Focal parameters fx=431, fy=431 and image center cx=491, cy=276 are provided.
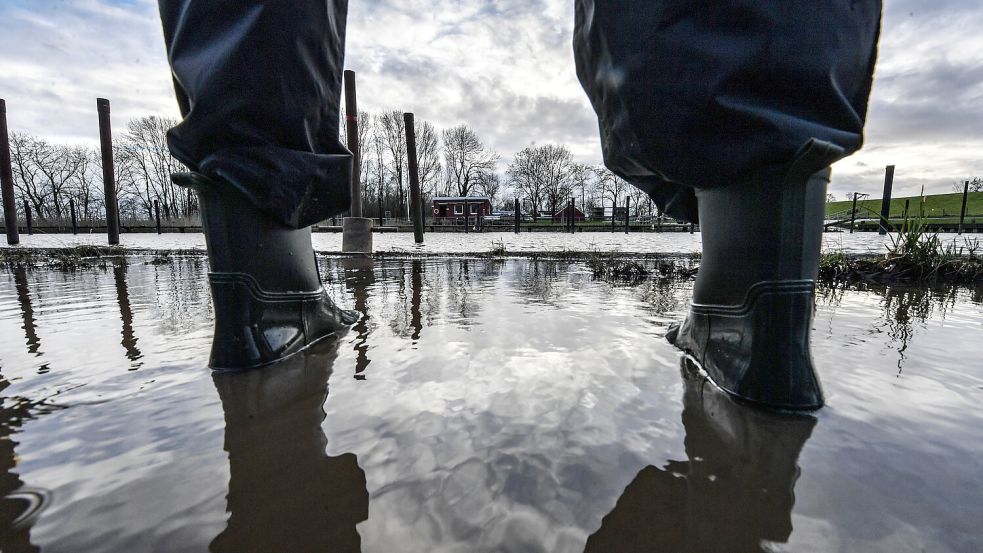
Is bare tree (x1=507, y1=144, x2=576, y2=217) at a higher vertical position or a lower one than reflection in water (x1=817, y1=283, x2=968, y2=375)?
higher

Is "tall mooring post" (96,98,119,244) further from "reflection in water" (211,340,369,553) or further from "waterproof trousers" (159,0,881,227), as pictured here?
"reflection in water" (211,340,369,553)

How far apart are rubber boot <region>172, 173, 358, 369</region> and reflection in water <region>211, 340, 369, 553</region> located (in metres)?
0.15

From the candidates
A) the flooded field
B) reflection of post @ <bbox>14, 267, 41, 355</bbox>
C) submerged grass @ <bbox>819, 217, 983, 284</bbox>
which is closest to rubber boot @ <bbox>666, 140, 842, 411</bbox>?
reflection of post @ <bbox>14, 267, 41, 355</bbox>

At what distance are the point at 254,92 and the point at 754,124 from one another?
1.14 m

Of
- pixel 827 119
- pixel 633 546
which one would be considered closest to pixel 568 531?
pixel 633 546

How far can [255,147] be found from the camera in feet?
3.67

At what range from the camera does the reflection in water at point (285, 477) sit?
493mm

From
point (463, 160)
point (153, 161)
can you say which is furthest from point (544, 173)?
point (153, 161)

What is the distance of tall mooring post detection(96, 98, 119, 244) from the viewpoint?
22.6ft

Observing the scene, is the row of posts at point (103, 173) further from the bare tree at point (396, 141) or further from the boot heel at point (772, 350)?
the bare tree at point (396, 141)

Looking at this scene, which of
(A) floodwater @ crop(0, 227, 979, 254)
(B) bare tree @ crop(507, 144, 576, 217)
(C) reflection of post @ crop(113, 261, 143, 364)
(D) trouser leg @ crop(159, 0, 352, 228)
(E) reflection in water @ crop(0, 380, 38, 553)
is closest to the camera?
(E) reflection in water @ crop(0, 380, 38, 553)

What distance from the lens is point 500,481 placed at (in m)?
0.59

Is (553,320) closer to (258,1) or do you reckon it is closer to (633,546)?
(633,546)

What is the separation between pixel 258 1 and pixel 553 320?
1246 mm
